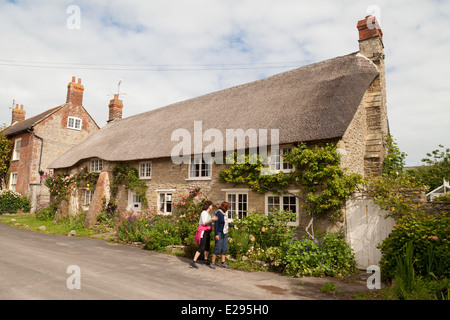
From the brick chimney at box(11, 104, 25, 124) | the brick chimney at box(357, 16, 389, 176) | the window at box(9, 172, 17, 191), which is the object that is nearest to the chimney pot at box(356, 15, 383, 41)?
the brick chimney at box(357, 16, 389, 176)

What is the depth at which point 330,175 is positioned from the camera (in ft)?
30.7

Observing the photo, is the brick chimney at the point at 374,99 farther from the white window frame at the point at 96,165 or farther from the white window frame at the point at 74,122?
the white window frame at the point at 74,122

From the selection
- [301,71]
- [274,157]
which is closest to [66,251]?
[274,157]

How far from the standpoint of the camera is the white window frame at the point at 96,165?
17.7 m

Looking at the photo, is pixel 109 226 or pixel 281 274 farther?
pixel 109 226

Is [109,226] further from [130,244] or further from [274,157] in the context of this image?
[274,157]

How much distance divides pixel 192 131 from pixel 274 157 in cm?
483

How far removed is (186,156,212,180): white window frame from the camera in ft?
41.4

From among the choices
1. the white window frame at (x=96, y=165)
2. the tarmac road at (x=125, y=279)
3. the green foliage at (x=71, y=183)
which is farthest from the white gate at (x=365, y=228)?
the white window frame at (x=96, y=165)

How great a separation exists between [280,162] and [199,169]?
3826 millimetres

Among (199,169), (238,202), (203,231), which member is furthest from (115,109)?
(203,231)

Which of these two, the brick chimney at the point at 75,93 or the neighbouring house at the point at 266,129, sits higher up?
the brick chimney at the point at 75,93

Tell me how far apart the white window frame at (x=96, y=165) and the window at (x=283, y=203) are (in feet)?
37.1
